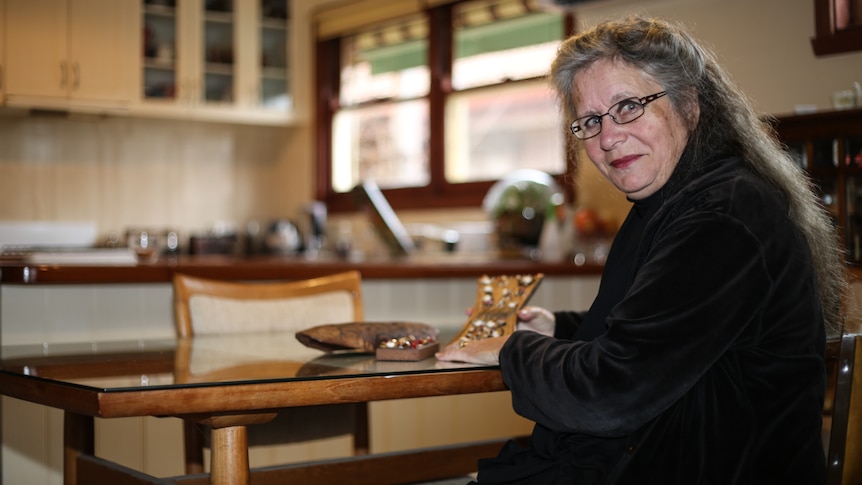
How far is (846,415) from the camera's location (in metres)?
1.27

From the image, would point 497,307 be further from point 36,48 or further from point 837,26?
point 36,48

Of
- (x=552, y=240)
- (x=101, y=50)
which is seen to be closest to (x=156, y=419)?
(x=552, y=240)

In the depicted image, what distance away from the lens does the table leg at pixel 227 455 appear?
1.35 m

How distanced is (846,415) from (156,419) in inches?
53.2

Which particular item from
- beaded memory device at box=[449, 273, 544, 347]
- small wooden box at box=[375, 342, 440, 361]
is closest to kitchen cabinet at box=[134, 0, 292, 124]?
beaded memory device at box=[449, 273, 544, 347]

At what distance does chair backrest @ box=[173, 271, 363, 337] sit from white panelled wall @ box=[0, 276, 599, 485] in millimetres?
261

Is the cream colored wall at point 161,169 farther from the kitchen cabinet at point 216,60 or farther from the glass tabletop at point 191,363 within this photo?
the glass tabletop at point 191,363

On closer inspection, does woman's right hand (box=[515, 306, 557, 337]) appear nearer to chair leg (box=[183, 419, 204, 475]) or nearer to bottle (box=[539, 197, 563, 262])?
chair leg (box=[183, 419, 204, 475])

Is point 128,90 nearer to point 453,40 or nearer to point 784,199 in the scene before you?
point 453,40

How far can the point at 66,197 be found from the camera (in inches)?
220

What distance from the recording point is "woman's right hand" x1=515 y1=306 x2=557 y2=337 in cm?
178

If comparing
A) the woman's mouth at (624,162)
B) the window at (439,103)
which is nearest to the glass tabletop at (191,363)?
the woman's mouth at (624,162)

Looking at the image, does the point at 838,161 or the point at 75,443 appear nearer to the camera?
the point at 75,443

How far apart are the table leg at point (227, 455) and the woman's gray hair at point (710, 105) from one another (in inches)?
31.5
